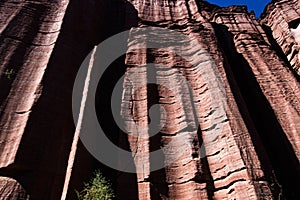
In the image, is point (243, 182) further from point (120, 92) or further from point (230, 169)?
point (120, 92)

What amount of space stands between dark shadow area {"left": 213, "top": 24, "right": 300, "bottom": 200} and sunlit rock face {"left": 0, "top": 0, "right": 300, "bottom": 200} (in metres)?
0.05

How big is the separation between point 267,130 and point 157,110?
15.5 ft

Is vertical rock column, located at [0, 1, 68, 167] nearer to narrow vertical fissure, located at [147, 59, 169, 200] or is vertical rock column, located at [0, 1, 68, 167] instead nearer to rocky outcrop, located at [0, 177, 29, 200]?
rocky outcrop, located at [0, 177, 29, 200]

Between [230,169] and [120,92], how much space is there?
4.90 metres

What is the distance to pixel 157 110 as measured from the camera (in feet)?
36.3

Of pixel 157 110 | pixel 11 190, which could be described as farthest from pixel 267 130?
pixel 11 190

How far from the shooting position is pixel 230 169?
9.06 m

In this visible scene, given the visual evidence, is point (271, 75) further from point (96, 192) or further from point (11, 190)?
point (11, 190)

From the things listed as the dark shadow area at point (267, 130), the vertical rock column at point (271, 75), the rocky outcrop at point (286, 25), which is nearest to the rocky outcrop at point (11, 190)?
the dark shadow area at point (267, 130)

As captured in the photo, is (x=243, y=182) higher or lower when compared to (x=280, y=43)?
lower

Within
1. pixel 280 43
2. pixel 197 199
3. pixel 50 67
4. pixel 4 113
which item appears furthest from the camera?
pixel 280 43

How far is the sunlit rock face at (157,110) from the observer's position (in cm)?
878

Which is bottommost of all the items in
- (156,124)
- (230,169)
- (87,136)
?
(230,169)

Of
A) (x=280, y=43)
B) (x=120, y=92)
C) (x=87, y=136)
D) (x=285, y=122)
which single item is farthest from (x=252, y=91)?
(x=87, y=136)
